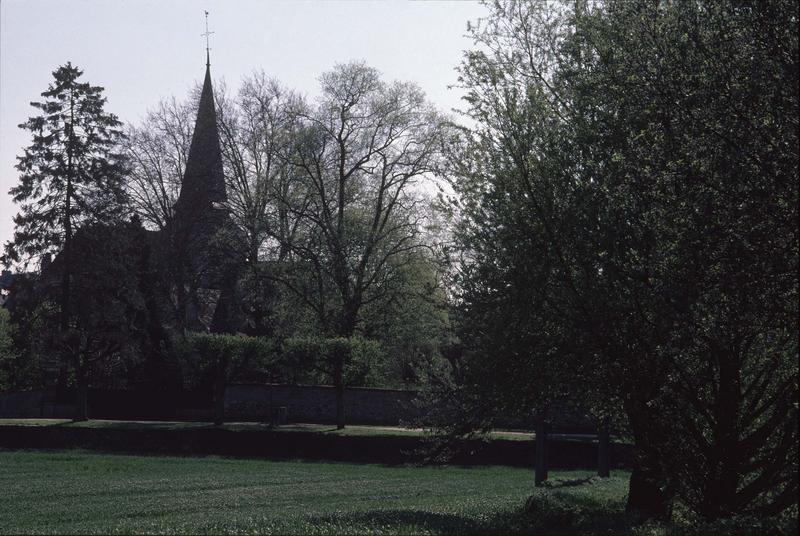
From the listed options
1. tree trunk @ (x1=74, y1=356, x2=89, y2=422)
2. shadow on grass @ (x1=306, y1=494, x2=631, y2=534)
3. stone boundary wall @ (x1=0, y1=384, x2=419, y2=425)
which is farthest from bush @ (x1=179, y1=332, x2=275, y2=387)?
shadow on grass @ (x1=306, y1=494, x2=631, y2=534)

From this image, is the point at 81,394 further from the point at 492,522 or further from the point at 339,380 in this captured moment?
the point at 492,522

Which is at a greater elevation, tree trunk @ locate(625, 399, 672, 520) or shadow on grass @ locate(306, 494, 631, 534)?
tree trunk @ locate(625, 399, 672, 520)

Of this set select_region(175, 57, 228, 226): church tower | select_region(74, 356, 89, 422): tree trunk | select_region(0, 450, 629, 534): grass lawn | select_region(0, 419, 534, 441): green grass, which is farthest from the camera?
select_region(175, 57, 228, 226): church tower

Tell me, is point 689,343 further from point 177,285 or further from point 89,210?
point 177,285

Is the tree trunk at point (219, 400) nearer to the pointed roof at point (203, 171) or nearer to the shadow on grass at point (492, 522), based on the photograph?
the pointed roof at point (203, 171)

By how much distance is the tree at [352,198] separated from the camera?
51.4 m

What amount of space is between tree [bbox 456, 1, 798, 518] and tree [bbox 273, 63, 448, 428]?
34788mm

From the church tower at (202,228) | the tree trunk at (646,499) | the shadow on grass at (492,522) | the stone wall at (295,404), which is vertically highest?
the church tower at (202,228)

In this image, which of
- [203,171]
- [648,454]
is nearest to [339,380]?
[203,171]

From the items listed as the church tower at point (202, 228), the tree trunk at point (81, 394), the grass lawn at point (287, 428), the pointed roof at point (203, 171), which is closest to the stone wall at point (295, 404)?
the grass lawn at point (287, 428)

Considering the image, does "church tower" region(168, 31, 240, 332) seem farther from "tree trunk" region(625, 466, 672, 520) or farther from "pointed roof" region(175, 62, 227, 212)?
"tree trunk" region(625, 466, 672, 520)

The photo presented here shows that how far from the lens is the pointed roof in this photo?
56.9 m

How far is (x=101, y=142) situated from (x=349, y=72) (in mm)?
13414

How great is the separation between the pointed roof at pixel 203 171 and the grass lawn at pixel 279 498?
2061 cm
